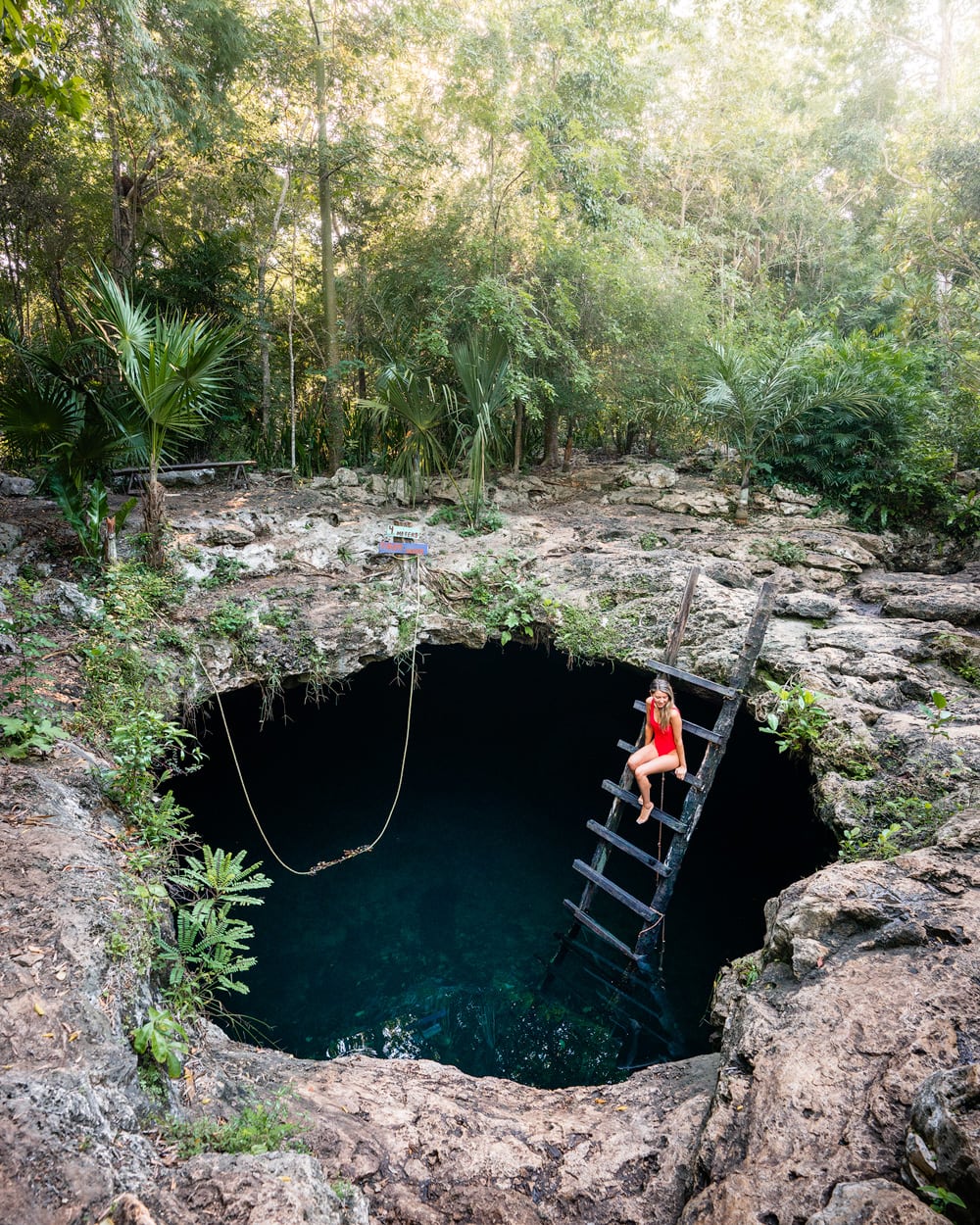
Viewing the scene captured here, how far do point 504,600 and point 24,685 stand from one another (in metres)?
3.75

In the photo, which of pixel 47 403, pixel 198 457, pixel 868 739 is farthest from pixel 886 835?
pixel 198 457

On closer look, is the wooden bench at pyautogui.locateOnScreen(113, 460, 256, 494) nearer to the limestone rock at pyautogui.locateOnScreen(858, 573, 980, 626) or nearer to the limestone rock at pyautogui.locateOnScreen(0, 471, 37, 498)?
the limestone rock at pyautogui.locateOnScreen(0, 471, 37, 498)

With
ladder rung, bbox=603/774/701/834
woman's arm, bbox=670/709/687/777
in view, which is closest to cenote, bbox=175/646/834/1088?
ladder rung, bbox=603/774/701/834

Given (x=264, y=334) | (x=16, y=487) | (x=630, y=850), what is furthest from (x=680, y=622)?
(x=264, y=334)

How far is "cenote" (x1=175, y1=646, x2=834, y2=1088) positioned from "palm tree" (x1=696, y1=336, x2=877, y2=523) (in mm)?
3215

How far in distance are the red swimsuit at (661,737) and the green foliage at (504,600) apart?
1.69 meters

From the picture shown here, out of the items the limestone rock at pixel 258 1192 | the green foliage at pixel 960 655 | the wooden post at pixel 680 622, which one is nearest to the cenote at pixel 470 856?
the green foliage at pixel 960 655

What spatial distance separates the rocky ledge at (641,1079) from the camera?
1.67 m

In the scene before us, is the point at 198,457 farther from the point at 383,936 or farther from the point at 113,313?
the point at 383,936

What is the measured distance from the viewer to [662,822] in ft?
14.6

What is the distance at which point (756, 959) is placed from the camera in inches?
120

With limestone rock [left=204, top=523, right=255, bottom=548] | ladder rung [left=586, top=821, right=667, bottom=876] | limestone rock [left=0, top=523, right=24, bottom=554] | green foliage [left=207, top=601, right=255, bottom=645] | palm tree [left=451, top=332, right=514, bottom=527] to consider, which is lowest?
ladder rung [left=586, top=821, right=667, bottom=876]

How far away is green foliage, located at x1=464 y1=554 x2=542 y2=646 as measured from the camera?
5.81 metres

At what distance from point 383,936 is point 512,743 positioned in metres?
2.94
